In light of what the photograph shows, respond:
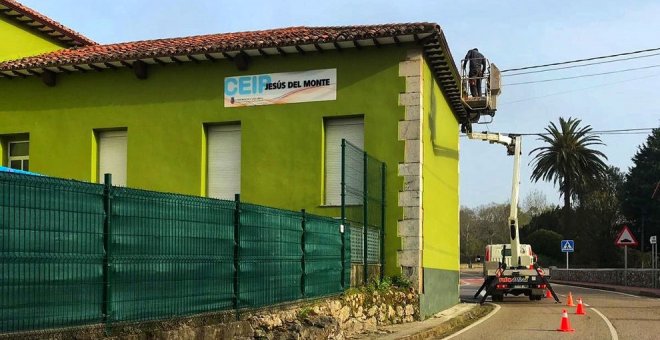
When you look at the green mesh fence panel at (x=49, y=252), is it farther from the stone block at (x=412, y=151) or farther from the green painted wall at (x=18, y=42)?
the green painted wall at (x=18, y=42)

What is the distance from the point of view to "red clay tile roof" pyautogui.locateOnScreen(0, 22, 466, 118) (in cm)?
1642

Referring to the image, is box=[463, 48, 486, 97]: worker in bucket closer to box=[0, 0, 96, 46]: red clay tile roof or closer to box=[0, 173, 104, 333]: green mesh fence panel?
box=[0, 0, 96, 46]: red clay tile roof

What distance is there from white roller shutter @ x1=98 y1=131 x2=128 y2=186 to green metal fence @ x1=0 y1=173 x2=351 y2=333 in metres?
9.34

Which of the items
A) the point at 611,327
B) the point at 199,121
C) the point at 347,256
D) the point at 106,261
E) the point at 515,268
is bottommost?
the point at 611,327

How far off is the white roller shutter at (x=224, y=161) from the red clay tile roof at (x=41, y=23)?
25.5 ft

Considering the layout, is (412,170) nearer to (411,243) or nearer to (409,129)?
(409,129)

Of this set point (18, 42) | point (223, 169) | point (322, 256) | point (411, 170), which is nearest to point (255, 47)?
point (223, 169)

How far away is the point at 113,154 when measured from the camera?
19.5 meters

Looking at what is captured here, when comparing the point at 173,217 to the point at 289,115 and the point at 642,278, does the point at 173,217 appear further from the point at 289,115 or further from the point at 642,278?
the point at 642,278

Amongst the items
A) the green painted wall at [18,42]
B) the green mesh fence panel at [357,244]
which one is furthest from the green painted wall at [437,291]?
the green painted wall at [18,42]

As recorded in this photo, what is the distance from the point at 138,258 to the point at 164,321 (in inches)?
35.1

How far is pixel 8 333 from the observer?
6.11m

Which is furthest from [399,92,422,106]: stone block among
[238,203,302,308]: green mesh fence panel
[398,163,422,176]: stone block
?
[238,203,302,308]: green mesh fence panel

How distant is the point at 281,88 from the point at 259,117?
0.99 m
